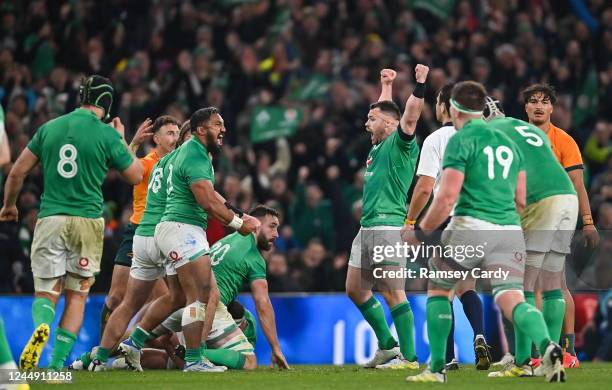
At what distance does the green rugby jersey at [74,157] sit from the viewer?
33.3ft

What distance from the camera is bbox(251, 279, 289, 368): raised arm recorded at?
1184 cm

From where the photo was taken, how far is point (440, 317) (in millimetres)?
9180

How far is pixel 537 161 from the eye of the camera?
413 inches

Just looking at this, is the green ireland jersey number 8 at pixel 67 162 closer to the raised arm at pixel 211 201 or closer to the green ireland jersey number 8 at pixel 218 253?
the raised arm at pixel 211 201

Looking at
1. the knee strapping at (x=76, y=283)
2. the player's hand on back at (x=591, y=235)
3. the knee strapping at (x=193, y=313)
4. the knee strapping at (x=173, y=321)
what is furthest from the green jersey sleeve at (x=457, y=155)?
the knee strapping at (x=173, y=321)

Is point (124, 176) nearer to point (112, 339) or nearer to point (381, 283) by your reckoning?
point (112, 339)

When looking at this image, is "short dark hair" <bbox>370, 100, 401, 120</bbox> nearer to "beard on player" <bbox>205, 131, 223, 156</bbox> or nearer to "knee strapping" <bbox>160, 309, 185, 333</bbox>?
"beard on player" <bbox>205, 131, 223, 156</bbox>

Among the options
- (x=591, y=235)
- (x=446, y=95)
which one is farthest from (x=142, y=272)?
(x=591, y=235)

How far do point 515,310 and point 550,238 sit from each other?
176cm

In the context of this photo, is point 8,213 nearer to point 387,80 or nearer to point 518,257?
point 387,80

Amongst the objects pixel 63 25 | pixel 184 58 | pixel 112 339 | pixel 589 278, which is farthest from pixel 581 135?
pixel 112 339

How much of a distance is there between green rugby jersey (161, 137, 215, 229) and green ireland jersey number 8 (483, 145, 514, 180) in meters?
2.80

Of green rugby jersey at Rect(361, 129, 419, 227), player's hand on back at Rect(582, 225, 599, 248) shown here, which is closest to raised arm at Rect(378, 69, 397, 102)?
green rugby jersey at Rect(361, 129, 419, 227)

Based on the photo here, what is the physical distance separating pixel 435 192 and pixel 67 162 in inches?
133
